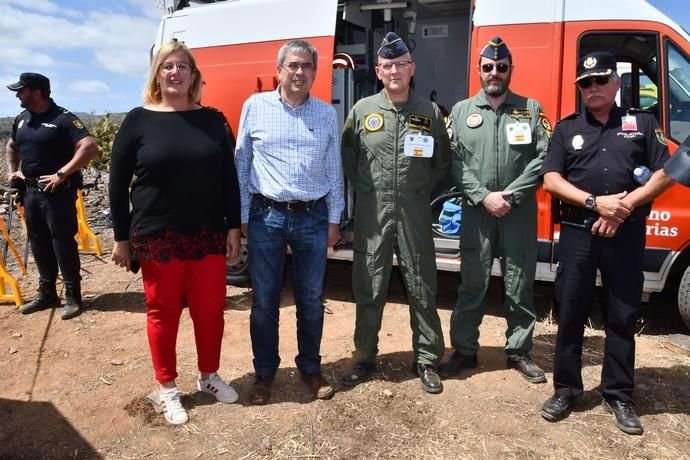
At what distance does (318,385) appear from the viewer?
10.3 feet

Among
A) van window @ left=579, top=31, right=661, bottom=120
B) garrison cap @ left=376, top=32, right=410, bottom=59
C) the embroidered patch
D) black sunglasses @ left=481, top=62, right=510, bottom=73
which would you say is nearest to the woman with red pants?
garrison cap @ left=376, top=32, right=410, bottom=59

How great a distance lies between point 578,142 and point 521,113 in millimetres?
538

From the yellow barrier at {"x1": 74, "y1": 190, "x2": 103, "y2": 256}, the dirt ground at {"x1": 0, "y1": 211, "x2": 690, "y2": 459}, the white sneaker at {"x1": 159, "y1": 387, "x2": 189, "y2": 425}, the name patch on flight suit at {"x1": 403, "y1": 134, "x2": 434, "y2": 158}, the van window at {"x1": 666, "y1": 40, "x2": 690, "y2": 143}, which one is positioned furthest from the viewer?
the yellow barrier at {"x1": 74, "y1": 190, "x2": 103, "y2": 256}

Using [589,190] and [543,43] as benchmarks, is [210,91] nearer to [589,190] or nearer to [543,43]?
[543,43]

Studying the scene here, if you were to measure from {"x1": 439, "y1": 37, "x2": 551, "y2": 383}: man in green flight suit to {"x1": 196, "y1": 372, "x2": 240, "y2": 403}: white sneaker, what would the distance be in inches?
58.4

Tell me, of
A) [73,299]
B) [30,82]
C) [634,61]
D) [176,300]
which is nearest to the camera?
[176,300]

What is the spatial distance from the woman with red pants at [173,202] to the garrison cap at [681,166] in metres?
2.04

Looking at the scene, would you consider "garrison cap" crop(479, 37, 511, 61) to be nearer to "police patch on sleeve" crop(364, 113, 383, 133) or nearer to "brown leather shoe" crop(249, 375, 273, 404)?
"police patch on sleeve" crop(364, 113, 383, 133)

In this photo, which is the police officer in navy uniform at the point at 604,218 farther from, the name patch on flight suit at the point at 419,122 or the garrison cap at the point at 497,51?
the name patch on flight suit at the point at 419,122

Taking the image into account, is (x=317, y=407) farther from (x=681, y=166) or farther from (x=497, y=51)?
(x=497, y=51)

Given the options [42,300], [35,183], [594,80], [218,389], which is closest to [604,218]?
[594,80]

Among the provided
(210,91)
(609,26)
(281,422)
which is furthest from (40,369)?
(609,26)

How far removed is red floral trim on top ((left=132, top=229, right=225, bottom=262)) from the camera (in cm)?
270

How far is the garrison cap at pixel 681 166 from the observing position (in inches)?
87.3
